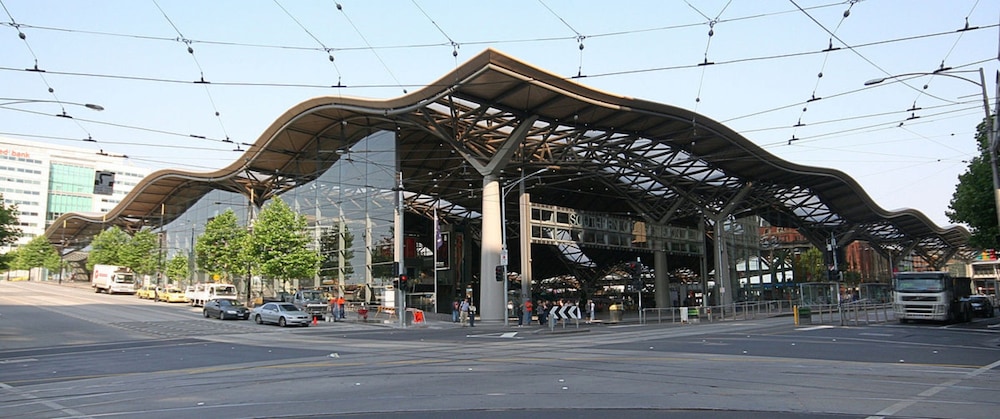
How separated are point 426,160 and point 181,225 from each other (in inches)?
1659

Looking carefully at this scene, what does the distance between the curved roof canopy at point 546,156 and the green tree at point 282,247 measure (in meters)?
5.65

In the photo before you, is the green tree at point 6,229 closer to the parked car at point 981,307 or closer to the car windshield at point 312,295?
the car windshield at point 312,295

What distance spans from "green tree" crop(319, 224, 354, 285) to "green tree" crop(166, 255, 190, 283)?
31254 millimetres

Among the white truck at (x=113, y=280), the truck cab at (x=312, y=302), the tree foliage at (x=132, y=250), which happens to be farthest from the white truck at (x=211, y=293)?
the tree foliage at (x=132, y=250)

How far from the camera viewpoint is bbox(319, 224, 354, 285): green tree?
5291 centimetres

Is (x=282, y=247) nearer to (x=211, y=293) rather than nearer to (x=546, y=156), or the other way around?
(x=211, y=293)

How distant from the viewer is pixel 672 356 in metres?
19.9

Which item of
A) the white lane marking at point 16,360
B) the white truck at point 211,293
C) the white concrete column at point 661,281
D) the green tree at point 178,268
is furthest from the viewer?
the green tree at point 178,268

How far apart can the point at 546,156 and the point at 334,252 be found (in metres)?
18.5

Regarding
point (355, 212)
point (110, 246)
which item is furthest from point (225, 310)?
point (110, 246)

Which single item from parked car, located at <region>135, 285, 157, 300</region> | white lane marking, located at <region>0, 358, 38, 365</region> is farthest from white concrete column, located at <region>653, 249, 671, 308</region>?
white lane marking, located at <region>0, 358, 38, 365</region>

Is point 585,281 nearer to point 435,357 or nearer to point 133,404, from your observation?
point 435,357

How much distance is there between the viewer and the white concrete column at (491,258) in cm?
4441

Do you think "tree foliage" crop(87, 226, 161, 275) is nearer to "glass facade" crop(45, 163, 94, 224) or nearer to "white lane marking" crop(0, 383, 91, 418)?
"glass facade" crop(45, 163, 94, 224)
